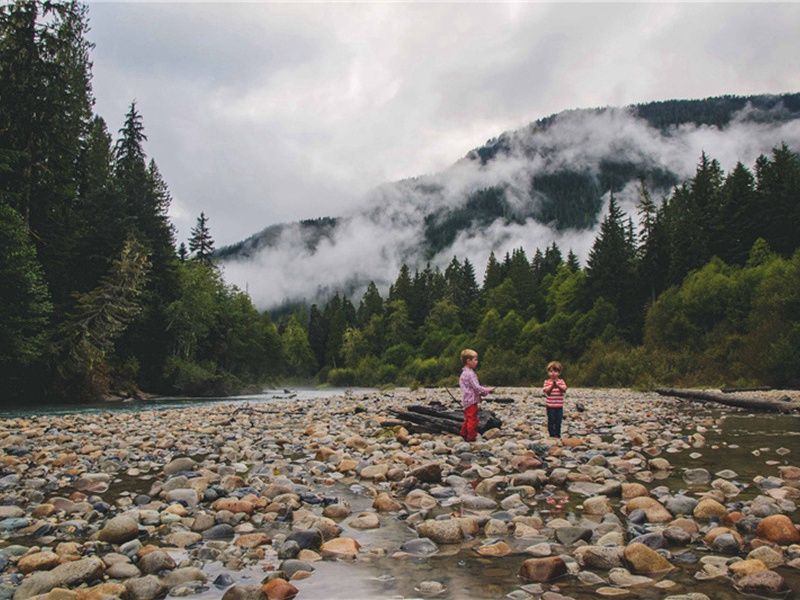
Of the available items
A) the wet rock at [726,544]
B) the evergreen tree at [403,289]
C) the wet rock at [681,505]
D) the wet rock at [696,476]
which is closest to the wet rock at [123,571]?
the wet rock at [726,544]

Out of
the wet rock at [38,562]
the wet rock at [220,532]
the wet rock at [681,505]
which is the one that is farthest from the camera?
the wet rock at [681,505]

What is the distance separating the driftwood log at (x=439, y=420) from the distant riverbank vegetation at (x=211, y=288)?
22.1m

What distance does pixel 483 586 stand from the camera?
10.3 feet

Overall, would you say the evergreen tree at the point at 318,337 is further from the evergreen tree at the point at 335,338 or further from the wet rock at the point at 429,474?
the wet rock at the point at 429,474

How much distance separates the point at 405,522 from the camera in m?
4.74

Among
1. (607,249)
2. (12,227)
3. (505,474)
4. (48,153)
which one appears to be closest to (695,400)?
(505,474)

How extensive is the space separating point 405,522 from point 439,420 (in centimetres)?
626

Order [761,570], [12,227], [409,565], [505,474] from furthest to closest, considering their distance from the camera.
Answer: [12,227] → [505,474] → [409,565] → [761,570]

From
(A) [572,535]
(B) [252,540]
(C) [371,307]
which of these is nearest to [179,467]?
(B) [252,540]

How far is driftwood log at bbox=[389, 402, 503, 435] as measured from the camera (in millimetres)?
10719

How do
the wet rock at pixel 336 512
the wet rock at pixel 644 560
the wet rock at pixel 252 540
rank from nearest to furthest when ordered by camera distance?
1. the wet rock at pixel 644 560
2. the wet rock at pixel 252 540
3. the wet rock at pixel 336 512

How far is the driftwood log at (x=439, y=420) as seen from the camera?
10.7 m

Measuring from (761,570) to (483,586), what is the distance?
1711 millimetres

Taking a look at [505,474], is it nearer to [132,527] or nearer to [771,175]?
[132,527]
